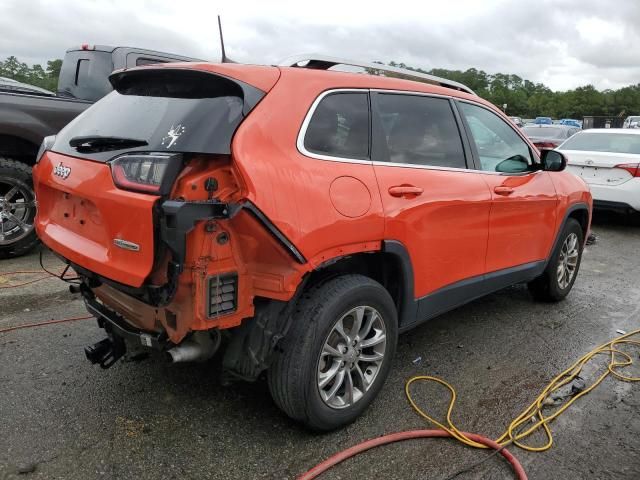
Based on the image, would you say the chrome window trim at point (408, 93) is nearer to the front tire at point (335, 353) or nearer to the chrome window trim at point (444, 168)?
the chrome window trim at point (444, 168)

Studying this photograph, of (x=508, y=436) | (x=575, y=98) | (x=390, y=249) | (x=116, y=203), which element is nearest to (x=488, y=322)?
(x=508, y=436)

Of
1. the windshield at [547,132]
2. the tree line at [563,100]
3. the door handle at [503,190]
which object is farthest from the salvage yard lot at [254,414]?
the tree line at [563,100]

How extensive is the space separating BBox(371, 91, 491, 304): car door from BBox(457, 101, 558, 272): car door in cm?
17

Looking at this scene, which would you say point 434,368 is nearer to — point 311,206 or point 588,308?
point 311,206

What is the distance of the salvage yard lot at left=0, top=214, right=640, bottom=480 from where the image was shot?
266 cm

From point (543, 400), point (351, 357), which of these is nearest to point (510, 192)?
point (543, 400)

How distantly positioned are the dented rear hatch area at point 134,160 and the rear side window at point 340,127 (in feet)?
1.03

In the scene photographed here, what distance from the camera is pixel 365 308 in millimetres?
2938

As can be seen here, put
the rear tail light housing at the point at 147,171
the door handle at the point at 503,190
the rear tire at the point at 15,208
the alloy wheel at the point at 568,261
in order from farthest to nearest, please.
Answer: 1. the rear tire at the point at 15,208
2. the alloy wheel at the point at 568,261
3. the door handle at the point at 503,190
4. the rear tail light housing at the point at 147,171

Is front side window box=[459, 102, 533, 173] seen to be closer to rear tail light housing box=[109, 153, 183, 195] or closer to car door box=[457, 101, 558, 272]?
car door box=[457, 101, 558, 272]

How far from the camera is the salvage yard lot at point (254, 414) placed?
8.71 ft

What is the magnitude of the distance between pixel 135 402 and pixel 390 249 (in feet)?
5.53

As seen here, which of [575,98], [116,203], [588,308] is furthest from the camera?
[575,98]

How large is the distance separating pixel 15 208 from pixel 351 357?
4.25 m
